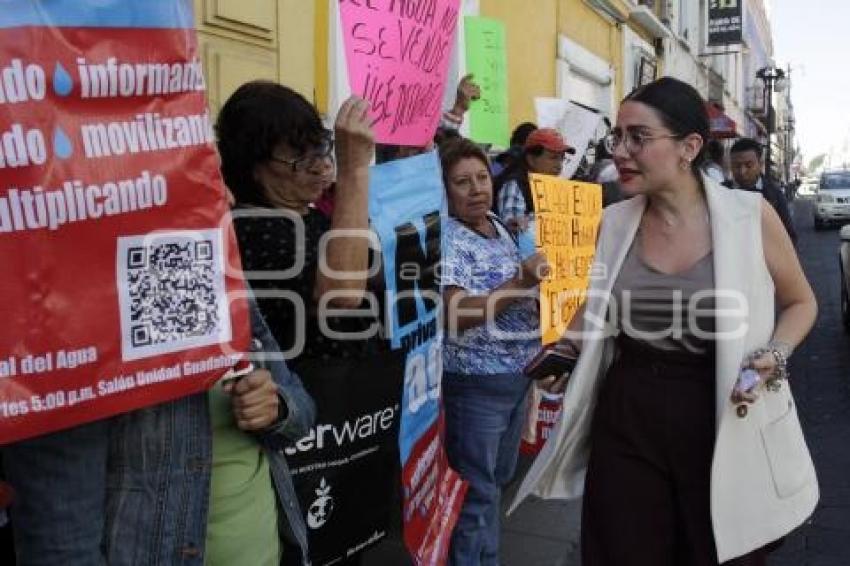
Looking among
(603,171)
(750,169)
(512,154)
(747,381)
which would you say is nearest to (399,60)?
(747,381)

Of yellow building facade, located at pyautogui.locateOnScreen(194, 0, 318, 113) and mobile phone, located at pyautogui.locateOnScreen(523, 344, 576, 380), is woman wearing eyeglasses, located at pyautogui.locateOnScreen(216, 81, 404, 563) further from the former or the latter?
yellow building facade, located at pyautogui.locateOnScreen(194, 0, 318, 113)

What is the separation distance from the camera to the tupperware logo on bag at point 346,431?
7.19 ft

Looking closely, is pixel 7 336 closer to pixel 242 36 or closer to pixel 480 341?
pixel 480 341

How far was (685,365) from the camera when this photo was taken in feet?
7.70

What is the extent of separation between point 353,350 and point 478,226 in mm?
998

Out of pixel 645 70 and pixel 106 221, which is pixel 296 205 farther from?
pixel 645 70

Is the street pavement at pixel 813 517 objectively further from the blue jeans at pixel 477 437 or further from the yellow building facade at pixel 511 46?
the yellow building facade at pixel 511 46

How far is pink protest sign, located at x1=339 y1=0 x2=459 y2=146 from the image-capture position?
265cm

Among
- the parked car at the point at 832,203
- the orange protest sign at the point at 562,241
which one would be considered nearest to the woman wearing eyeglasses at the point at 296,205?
the orange protest sign at the point at 562,241

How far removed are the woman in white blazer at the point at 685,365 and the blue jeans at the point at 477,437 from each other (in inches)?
20.6

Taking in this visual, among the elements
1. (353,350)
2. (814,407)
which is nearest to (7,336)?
(353,350)

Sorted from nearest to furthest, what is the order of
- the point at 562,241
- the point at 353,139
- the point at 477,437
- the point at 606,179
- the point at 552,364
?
the point at 353,139, the point at 552,364, the point at 477,437, the point at 562,241, the point at 606,179

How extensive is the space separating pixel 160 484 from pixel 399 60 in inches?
63.9

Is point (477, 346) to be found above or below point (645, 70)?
below
